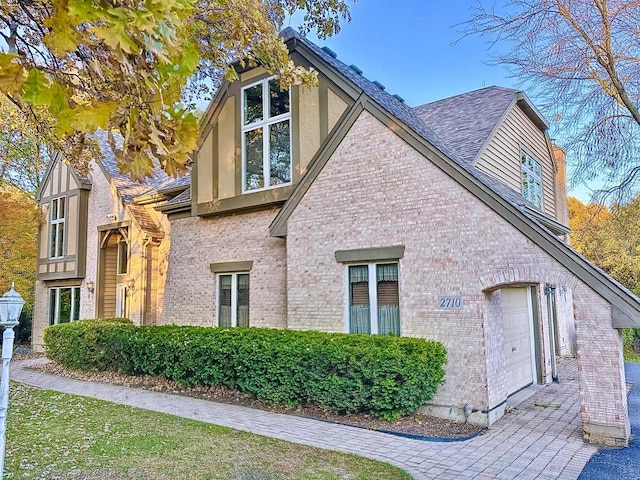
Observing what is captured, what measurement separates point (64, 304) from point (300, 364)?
1500cm

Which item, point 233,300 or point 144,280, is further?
point 144,280

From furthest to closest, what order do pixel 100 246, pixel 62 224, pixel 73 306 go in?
pixel 62 224 → pixel 73 306 → pixel 100 246

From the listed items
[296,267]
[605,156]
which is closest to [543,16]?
[605,156]

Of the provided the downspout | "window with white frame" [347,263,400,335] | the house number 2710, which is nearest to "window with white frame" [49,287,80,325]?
the downspout

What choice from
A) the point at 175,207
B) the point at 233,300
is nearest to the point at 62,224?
the point at 175,207

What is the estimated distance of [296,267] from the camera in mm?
10383

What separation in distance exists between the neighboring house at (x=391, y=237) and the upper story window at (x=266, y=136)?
40 millimetres

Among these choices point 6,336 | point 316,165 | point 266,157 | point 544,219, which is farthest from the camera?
point 266,157

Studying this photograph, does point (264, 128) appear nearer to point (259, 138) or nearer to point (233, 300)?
point (259, 138)

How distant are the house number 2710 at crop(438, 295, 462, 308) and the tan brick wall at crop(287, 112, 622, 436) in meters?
0.08

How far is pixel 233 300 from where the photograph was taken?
40.7 ft

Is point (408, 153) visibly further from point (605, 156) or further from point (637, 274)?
point (637, 274)

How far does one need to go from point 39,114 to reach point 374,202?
25.5 feet

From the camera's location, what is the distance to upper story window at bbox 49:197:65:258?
64.5 feet
